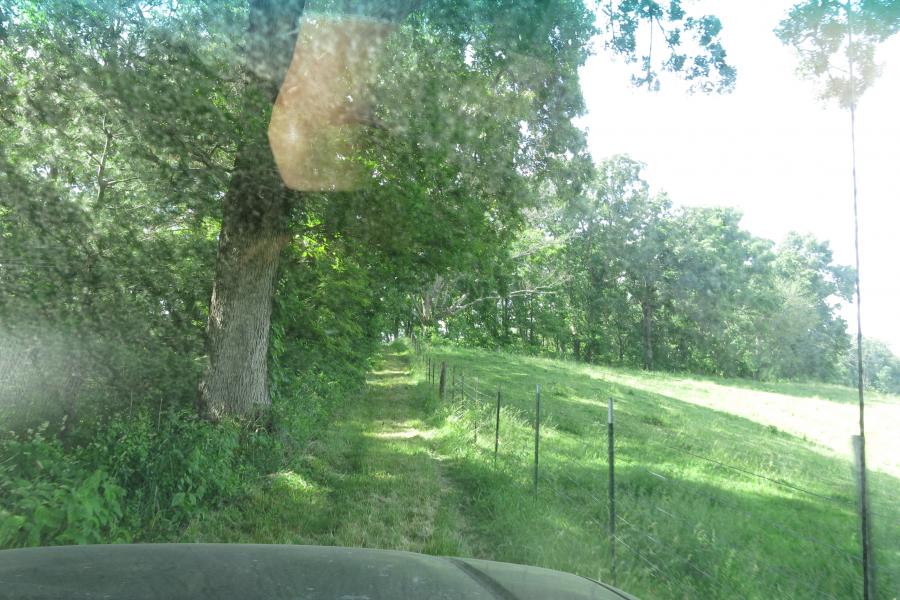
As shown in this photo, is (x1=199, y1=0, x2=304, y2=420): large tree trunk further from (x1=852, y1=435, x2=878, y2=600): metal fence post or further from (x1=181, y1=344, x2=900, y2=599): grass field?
(x1=852, y1=435, x2=878, y2=600): metal fence post

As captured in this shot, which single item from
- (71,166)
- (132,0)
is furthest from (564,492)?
(132,0)

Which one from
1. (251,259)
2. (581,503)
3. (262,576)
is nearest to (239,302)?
(251,259)

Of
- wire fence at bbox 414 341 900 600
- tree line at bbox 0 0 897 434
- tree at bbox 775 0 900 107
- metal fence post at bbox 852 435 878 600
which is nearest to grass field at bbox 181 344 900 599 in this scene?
wire fence at bbox 414 341 900 600

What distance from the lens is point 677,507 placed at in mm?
6926

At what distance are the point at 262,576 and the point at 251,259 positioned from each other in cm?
726

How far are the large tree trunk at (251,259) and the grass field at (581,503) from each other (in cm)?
131

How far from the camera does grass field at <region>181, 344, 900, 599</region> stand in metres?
5.30

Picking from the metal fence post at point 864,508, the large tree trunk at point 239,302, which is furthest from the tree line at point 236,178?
the metal fence post at point 864,508

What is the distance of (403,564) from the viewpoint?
221 cm

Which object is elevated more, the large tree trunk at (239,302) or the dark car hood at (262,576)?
the large tree trunk at (239,302)

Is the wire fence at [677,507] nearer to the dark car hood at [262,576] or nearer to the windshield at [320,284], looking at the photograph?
the windshield at [320,284]

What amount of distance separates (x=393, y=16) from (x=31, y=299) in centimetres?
562

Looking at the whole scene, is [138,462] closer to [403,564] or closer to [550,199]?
[403,564]

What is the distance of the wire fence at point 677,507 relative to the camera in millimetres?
5090
